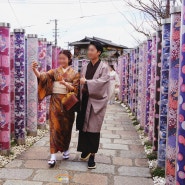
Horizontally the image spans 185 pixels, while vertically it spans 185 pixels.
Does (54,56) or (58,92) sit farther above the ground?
(54,56)

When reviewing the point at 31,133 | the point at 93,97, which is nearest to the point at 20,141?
the point at 31,133

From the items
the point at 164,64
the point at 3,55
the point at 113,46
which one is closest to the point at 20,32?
the point at 3,55

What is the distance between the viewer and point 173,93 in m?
3.93

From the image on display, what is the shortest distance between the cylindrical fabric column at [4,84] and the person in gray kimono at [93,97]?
1.31m

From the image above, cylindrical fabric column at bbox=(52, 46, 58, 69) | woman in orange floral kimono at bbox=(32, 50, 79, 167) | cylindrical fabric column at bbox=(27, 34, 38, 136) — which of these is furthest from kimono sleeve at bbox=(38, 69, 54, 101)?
cylindrical fabric column at bbox=(52, 46, 58, 69)

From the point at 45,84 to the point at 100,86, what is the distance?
0.99m

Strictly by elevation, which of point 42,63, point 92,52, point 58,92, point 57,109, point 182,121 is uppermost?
point 92,52

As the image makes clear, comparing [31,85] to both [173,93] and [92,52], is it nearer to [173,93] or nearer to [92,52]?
[92,52]

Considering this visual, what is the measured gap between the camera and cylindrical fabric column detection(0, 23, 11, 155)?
5523 mm

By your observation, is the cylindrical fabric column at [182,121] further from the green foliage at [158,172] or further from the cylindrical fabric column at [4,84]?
the cylindrical fabric column at [4,84]

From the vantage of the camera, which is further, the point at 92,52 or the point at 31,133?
the point at 31,133

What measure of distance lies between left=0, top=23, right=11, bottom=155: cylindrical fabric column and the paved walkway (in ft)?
1.38

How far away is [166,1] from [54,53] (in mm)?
4064

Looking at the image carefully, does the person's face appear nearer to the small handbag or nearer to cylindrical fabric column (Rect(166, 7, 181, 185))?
the small handbag
